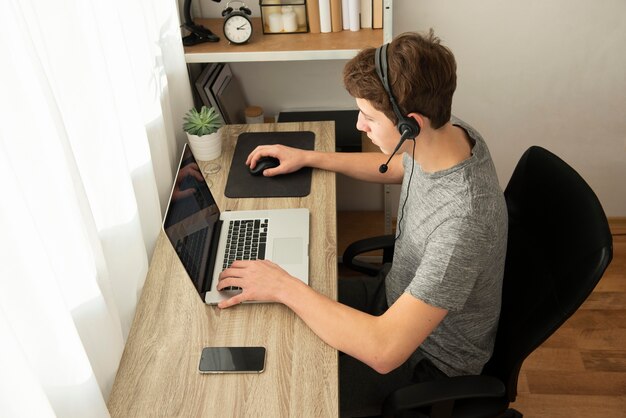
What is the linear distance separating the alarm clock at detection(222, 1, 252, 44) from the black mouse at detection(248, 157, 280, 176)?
422 mm

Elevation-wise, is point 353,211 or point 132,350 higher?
point 132,350

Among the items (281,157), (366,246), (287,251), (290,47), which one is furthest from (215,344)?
(290,47)

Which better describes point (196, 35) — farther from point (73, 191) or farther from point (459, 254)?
point (459, 254)

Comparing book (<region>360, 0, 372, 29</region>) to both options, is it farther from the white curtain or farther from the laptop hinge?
the laptop hinge

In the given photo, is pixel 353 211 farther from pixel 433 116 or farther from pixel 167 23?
pixel 433 116

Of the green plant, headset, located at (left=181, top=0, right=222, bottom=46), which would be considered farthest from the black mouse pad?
headset, located at (left=181, top=0, right=222, bottom=46)

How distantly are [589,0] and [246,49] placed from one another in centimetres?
123

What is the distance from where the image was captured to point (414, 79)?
1.26 m

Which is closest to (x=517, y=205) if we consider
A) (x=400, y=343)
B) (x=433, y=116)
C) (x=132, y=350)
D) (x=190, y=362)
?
(x=433, y=116)

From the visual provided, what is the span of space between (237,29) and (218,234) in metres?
0.74

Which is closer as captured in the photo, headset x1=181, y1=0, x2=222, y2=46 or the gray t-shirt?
the gray t-shirt

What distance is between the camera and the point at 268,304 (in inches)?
56.8

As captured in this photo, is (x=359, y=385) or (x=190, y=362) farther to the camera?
(x=359, y=385)

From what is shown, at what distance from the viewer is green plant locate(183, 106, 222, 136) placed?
74.0 inches
